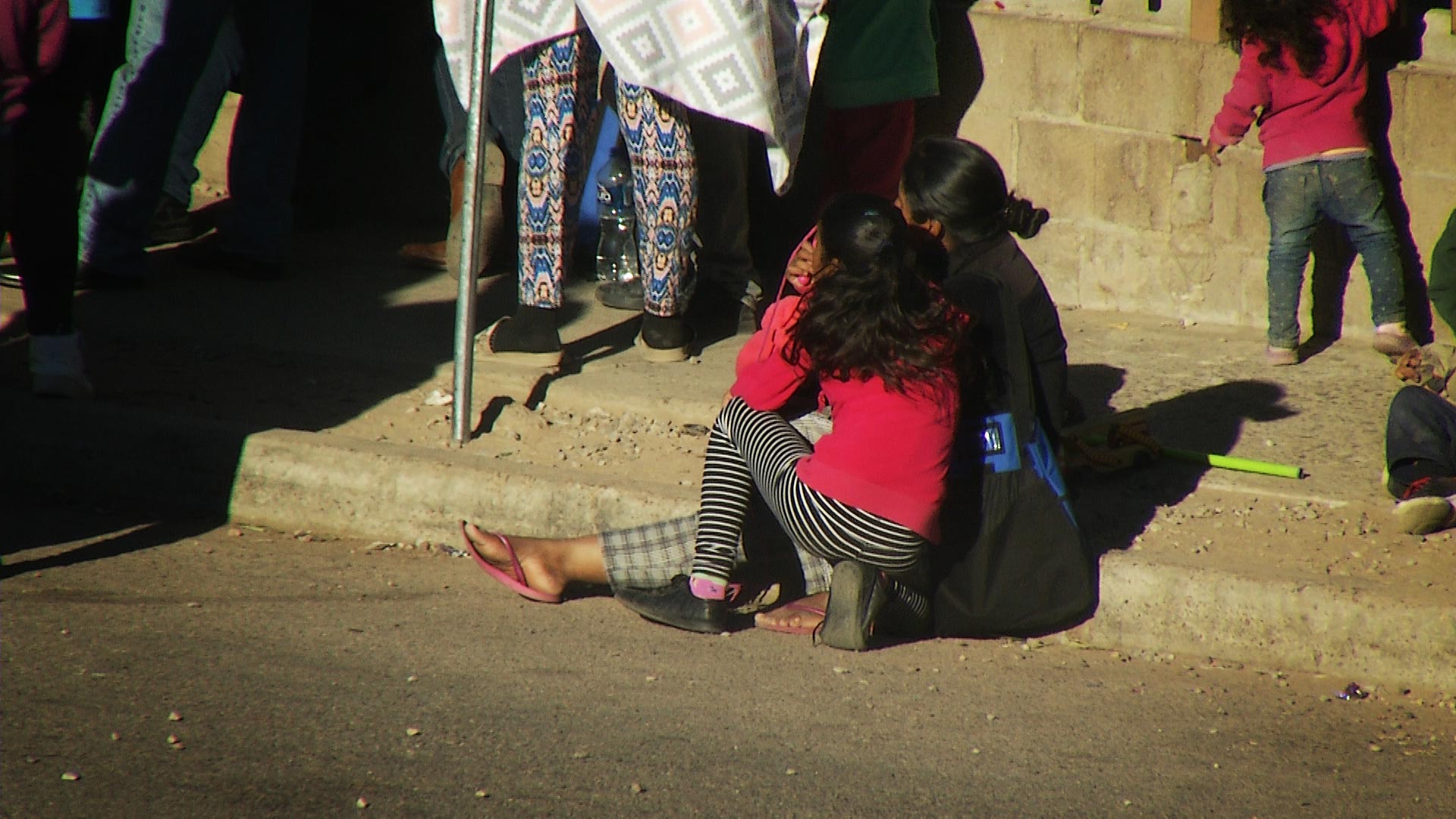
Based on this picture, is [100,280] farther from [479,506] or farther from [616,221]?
[479,506]

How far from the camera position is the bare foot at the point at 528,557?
10.9 ft

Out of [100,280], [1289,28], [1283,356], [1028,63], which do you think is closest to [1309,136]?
[1289,28]

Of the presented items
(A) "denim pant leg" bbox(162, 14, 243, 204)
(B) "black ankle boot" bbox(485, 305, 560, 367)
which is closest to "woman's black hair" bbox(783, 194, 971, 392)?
(B) "black ankle boot" bbox(485, 305, 560, 367)

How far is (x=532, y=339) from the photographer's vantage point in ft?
14.0

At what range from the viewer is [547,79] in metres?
4.07

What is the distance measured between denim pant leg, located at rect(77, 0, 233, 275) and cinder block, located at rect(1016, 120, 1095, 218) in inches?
115

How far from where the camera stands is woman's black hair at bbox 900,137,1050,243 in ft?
11.2

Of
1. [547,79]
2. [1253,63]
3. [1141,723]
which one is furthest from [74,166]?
[1253,63]

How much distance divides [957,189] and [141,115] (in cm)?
293

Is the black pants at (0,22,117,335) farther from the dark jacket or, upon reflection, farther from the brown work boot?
the dark jacket

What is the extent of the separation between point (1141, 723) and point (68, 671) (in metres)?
2.19

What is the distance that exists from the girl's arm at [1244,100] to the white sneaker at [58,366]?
3714mm

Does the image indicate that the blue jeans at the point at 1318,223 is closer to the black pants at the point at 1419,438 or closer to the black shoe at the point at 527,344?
the black pants at the point at 1419,438

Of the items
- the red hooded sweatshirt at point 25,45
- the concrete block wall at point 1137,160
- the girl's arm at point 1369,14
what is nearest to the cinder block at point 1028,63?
the concrete block wall at point 1137,160
